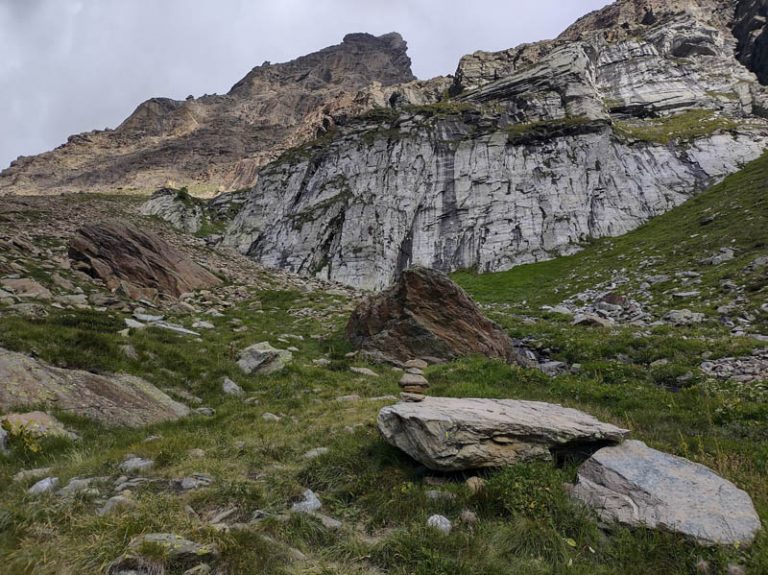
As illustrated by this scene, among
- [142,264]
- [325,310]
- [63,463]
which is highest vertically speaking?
[142,264]

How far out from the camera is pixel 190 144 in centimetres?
14350

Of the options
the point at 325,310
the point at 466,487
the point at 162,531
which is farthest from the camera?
the point at 325,310

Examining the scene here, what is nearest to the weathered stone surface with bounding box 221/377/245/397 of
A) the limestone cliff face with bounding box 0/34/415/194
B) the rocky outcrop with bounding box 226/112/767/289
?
the rocky outcrop with bounding box 226/112/767/289

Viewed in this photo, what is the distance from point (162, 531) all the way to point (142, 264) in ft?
74.2

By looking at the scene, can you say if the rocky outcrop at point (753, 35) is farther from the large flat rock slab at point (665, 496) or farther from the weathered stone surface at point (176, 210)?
the weathered stone surface at point (176, 210)

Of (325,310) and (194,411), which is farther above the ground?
(325,310)

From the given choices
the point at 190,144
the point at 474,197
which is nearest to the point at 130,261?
the point at 474,197

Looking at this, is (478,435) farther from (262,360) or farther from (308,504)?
(262,360)

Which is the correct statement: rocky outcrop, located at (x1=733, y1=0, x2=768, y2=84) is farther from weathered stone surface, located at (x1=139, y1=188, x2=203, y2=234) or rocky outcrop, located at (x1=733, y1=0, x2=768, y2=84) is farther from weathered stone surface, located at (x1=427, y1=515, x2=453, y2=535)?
weathered stone surface, located at (x1=427, y1=515, x2=453, y2=535)

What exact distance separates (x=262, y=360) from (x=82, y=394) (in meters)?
5.56

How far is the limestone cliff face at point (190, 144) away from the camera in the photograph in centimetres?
12325

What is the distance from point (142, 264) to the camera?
23.0 meters

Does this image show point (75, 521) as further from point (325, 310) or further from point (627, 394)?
point (325, 310)

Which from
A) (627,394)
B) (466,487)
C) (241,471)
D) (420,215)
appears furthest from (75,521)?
(420,215)
